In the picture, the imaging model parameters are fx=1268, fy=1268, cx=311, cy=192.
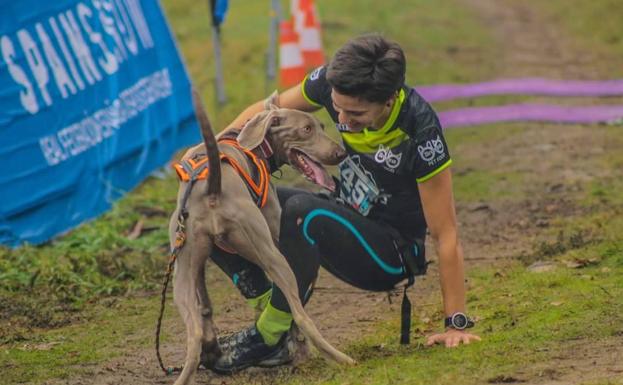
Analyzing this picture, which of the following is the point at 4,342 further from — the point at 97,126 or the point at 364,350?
the point at 97,126

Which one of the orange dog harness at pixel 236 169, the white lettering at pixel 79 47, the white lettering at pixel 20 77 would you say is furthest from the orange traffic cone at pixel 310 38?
the orange dog harness at pixel 236 169

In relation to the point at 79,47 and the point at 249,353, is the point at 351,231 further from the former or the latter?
the point at 79,47

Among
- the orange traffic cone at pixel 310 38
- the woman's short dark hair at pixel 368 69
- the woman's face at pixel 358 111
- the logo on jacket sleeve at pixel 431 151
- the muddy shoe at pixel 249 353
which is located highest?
the woman's short dark hair at pixel 368 69

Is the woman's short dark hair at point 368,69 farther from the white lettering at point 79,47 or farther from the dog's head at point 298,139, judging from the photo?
the white lettering at point 79,47

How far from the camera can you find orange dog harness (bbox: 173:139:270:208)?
5.16 meters

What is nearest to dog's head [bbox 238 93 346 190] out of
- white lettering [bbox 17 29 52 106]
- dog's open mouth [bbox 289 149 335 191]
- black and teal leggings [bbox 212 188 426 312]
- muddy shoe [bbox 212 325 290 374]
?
dog's open mouth [bbox 289 149 335 191]

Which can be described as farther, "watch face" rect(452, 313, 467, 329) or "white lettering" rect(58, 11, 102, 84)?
"white lettering" rect(58, 11, 102, 84)

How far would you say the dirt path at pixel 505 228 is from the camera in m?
5.76

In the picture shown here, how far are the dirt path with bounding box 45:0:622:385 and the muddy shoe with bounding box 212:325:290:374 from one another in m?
0.06

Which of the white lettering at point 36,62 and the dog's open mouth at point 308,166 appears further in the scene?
the white lettering at point 36,62

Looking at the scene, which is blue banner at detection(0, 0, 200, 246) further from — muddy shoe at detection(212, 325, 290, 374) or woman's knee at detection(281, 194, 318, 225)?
woman's knee at detection(281, 194, 318, 225)

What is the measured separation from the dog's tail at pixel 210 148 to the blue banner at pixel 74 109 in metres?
3.97

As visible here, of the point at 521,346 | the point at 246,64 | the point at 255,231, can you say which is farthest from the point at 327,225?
the point at 246,64

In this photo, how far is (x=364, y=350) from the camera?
5715mm
